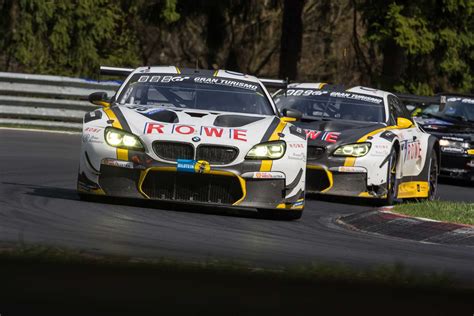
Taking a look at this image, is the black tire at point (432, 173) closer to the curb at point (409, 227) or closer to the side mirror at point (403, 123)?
the side mirror at point (403, 123)

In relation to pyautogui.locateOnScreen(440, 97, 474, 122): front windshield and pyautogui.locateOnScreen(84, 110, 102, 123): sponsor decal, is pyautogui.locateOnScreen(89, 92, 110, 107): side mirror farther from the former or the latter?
pyautogui.locateOnScreen(440, 97, 474, 122): front windshield

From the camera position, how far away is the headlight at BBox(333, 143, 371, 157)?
1332 centimetres

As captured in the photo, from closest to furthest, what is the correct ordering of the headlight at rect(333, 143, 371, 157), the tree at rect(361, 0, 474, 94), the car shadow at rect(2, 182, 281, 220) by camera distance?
the car shadow at rect(2, 182, 281, 220) < the headlight at rect(333, 143, 371, 157) < the tree at rect(361, 0, 474, 94)

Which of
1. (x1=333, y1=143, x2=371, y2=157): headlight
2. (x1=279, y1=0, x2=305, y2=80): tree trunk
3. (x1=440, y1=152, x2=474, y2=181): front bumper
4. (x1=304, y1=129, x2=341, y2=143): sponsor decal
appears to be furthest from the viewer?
(x1=279, y1=0, x2=305, y2=80): tree trunk

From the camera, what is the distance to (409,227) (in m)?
11.2

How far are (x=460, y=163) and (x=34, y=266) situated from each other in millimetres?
12276

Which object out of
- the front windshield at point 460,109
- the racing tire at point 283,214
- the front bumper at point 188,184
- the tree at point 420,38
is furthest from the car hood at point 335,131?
the tree at point 420,38

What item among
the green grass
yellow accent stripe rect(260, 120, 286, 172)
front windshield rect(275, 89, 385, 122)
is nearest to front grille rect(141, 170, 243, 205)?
yellow accent stripe rect(260, 120, 286, 172)

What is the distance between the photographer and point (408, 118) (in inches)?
590

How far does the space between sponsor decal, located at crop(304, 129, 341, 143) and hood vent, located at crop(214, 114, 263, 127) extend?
6.75 feet

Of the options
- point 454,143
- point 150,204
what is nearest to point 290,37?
point 454,143

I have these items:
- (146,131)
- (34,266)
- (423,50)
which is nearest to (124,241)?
(34,266)

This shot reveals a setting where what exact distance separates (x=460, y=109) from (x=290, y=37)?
11023mm

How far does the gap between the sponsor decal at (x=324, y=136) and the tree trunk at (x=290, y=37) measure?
16546mm
